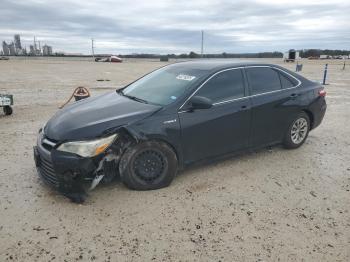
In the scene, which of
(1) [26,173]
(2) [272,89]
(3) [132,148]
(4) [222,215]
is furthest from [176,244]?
(2) [272,89]

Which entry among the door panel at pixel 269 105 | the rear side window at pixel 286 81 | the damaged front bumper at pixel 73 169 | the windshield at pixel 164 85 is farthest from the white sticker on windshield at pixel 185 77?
the rear side window at pixel 286 81

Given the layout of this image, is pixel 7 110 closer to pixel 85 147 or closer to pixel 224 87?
pixel 85 147

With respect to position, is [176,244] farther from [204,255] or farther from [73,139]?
[73,139]

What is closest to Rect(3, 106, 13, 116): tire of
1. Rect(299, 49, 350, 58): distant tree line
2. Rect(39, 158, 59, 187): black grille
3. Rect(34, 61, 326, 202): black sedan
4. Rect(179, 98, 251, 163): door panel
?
Rect(34, 61, 326, 202): black sedan

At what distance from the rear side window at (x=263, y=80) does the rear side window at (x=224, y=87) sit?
22cm

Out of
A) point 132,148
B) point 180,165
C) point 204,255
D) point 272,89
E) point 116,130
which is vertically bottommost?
point 204,255

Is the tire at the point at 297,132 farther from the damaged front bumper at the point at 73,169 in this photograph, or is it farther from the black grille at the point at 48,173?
the black grille at the point at 48,173

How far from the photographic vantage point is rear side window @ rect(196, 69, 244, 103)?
4242 mm

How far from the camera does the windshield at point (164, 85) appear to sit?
13.7ft

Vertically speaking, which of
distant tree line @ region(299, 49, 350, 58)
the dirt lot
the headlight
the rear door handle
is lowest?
the dirt lot

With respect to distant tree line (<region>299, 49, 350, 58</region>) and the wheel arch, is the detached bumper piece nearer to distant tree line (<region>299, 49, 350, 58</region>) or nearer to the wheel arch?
the wheel arch

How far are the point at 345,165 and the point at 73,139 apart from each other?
399 cm

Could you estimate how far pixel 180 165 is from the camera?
13.3 feet

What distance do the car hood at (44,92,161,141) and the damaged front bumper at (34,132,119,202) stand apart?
20cm
